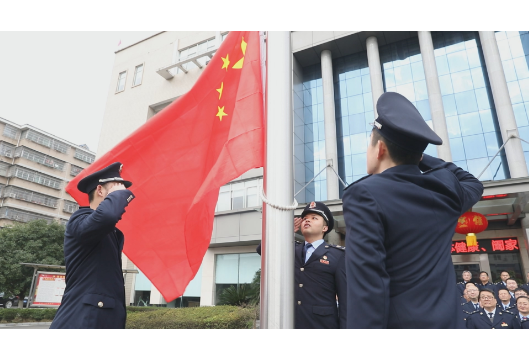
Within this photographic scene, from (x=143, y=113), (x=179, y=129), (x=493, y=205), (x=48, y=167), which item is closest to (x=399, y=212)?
(x=179, y=129)

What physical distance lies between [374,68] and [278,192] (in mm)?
14007

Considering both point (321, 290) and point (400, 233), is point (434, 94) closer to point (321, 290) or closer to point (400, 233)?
point (321, 290)

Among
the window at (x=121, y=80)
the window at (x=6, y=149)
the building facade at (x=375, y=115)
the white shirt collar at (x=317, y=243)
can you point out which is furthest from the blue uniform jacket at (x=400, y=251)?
the window at (x=6, y=149)

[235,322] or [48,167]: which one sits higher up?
[48,167]

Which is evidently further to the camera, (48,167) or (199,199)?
(48,167)

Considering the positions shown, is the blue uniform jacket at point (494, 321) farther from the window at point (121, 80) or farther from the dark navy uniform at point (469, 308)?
the window at point (121, 80)

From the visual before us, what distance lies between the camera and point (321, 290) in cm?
235

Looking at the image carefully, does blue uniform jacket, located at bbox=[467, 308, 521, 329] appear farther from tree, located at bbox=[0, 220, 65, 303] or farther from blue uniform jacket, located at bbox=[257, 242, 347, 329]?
tree, located at bbox=[0, 220, 65, 303]

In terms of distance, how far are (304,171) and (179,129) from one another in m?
12.7

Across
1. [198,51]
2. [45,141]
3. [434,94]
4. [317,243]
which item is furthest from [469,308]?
[45,141]

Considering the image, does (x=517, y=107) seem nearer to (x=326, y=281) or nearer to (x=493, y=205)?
(x=493, y=205)

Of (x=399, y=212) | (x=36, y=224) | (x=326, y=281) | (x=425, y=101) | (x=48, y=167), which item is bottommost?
(x=326, y=281)

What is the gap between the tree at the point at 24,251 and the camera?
21.1m

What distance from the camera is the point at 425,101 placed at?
13.2 meters
